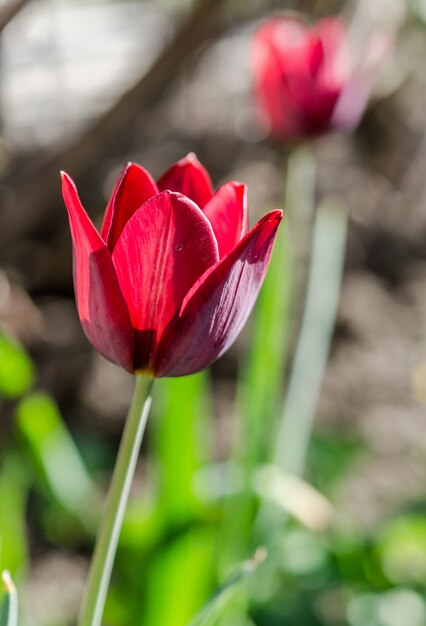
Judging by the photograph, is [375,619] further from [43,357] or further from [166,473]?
[43,357]

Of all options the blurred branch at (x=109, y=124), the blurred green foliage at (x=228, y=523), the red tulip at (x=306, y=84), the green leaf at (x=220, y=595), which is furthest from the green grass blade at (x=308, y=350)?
the green leaf at (x=220, y=595)

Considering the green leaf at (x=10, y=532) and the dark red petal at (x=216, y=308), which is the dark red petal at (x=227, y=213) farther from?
the green leaf at (x=10, y=532)

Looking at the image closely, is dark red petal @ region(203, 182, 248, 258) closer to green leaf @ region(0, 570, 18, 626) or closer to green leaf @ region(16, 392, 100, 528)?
green leaf @ region(0, 570, 18, 626)

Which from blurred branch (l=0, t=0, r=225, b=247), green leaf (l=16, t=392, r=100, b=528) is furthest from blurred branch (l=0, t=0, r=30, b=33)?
blurred branch (l=0, t=0, r=225, b=247)

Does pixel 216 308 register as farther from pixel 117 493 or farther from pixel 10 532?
pixel 10 532

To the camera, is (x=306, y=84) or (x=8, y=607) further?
(x=306, y=84)

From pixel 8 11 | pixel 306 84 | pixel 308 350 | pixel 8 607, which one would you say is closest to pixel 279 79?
pixel 306 84
